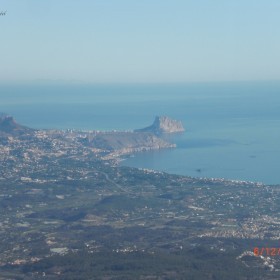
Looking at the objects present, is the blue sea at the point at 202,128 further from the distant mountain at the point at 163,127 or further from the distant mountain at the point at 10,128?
the distant mountain at the point at 10,128

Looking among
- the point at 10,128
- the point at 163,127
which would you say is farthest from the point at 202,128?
the point at 10,128

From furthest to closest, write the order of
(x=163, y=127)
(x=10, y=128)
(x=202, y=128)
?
(x=202, y=128)
(x=163, y=127)
(x=10, y=128)

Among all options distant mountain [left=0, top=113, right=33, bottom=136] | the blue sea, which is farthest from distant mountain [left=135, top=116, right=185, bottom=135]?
distant mountain [left=0, top=113, right=33, bottom=136]

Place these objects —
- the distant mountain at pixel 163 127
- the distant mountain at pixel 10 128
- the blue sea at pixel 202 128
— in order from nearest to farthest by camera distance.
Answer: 1. the blue sea at pixel 202 128
2. the distant mountain at pixel 10 128
3. the distant mountain at pixel 163 127

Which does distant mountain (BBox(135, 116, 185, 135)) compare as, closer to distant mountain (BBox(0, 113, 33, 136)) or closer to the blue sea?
the blue sea

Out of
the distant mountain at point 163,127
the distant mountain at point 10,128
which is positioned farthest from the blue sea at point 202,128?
the distant mountain at point 10,128

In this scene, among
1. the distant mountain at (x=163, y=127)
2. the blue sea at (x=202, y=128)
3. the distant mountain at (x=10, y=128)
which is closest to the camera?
the blue sea at (x=202, y=128)

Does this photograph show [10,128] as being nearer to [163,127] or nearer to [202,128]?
[163,127]

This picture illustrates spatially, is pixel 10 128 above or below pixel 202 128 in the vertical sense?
above

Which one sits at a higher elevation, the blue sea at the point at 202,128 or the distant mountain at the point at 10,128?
the distant mountain at the point at 10,128
